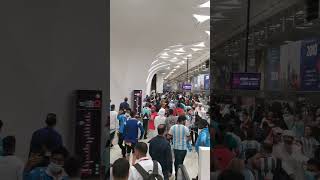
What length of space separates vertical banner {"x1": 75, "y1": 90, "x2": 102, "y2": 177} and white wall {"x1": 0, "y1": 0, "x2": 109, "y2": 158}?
14cm

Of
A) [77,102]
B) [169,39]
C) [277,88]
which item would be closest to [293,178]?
[277,88]

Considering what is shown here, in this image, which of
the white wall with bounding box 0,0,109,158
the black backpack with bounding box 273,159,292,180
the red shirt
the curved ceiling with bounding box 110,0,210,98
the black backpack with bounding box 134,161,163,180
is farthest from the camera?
the curved ceiling with bounding box 110,0,210,98

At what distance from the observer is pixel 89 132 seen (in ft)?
23.4

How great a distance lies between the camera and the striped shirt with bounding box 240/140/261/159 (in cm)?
682

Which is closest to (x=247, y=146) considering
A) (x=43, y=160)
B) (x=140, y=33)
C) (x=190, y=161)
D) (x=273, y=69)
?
(x=273, y=69)

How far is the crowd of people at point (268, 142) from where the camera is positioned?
16.1ft

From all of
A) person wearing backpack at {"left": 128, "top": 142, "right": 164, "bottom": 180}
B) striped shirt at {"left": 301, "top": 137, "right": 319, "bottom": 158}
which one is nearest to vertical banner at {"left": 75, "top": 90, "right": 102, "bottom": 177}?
person wearing backpack at {"left": 128, "top": 142, "right": 164, "bottom": 180}

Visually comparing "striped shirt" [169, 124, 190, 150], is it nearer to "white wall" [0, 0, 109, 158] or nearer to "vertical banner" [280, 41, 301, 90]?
"white wall" [0, 0, 109, 158]

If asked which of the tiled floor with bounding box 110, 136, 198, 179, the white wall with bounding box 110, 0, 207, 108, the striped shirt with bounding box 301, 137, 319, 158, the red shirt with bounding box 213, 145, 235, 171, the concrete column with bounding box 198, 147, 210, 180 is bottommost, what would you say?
the tiled floor with bounding box 110, 136, 198, 179

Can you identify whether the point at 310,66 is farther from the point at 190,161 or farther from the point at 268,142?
the point at 190,161

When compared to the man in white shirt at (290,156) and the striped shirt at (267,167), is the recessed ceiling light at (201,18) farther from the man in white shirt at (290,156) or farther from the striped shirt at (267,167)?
the man in white shirt at (290,156)

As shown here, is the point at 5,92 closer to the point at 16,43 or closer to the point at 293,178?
the point at 16,43

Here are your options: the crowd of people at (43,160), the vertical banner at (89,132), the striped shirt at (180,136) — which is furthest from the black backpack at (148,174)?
the striped shirt at (180,136)

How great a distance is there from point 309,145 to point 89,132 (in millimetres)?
3661
